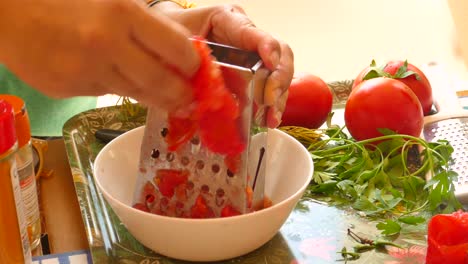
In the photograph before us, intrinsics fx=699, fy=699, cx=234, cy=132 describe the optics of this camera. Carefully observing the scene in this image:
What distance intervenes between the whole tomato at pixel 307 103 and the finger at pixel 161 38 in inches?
22.5

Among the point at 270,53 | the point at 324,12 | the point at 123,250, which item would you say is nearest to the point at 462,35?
the point at 324,12

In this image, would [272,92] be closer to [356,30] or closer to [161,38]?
[161,38]

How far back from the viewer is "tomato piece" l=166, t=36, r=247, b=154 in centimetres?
64

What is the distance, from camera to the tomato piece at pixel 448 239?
73cm

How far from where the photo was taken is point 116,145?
943 mm

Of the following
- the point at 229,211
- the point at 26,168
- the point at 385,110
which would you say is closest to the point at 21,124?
the point at 26,168

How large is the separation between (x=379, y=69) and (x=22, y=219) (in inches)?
25.6

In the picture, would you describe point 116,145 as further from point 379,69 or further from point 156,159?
point 379,69

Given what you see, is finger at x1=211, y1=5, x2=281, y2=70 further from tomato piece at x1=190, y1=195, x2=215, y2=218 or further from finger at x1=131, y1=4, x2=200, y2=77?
finger at x1=131, y1=4, x2=200, y2=77

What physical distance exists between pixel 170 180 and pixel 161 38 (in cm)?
34

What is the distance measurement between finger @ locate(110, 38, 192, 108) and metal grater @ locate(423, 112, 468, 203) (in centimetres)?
53

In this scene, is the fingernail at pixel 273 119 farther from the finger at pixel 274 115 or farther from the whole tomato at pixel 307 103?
the whole tomato at pixel 307 103

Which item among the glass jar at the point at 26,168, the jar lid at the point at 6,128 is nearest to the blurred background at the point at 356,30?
the glass jar at the point at 26,168

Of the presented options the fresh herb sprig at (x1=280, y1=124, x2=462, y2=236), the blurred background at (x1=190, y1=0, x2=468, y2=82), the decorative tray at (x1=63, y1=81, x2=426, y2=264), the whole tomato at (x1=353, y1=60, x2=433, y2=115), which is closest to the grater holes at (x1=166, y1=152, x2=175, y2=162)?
the decorative tray at (x1=63, y1=81, x2=426, y2=264)
